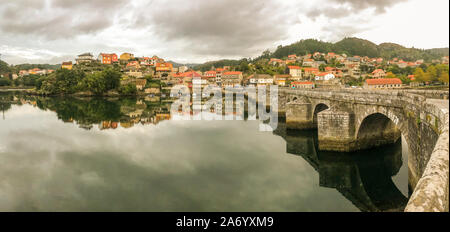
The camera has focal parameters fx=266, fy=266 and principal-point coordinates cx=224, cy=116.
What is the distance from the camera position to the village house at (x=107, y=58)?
Answer: 401 feet

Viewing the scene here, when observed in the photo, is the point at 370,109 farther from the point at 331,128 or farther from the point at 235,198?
the point at 235,198

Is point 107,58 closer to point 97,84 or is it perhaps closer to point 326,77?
point 97,84

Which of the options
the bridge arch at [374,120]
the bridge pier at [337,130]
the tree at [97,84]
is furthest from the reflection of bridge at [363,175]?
the tree at [97,84]

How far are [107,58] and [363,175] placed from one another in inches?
5052

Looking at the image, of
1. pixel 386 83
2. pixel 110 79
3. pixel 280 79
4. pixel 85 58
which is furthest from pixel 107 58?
pixel 386 83

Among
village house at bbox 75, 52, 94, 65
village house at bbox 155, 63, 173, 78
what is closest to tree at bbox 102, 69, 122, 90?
village house at bbox 155, 63, 173, 78

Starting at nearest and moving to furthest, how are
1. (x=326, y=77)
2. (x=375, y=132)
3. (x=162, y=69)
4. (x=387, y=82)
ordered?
(x=375, y=132) → (x=387, y=82) → (x=326, y=77) → (x=162, y=69)

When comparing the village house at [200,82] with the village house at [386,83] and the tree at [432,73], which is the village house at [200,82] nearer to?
the village house at [386,83]

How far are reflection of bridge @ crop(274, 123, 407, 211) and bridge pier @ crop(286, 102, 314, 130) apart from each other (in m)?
5.41

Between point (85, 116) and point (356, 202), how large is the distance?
41221mm

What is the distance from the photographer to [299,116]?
2606 centimetres

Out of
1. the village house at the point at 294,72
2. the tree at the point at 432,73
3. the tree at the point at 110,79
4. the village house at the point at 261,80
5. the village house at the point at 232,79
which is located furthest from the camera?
the village house at the point at 232,79

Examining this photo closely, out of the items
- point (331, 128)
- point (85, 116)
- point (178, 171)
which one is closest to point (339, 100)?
point (331, 128)

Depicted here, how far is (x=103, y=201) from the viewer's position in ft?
41.5
